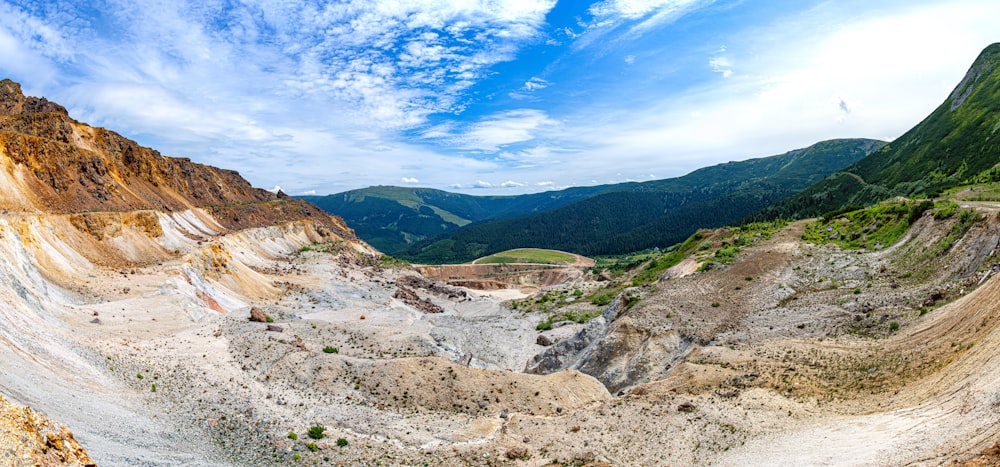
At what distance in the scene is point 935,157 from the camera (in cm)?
8850

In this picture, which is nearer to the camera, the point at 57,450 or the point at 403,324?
the point at 57,450

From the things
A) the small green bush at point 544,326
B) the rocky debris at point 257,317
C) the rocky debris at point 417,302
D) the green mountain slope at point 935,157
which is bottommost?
the small green bush at point 544,326

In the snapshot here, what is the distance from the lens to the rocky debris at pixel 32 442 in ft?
31.8

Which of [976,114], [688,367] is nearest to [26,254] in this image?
[688,367]

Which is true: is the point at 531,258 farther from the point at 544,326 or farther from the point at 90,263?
the point at 90,263

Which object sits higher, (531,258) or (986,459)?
(986,459)

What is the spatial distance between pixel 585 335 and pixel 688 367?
10.6 m

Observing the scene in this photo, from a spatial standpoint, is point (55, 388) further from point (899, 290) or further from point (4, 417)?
point (899, 290)

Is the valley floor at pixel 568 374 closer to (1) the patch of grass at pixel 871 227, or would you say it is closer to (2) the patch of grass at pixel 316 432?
(2) the patch of grass at pixel 316 432

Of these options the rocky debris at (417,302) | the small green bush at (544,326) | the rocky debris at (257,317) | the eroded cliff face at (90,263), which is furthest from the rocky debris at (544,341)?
the rocky debris at (417,302)

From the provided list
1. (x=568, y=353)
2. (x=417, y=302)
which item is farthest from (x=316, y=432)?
(x=417, y=302)

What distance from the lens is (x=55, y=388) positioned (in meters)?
16.8

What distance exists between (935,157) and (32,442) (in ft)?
398

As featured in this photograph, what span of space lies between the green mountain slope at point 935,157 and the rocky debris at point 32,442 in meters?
74.7
